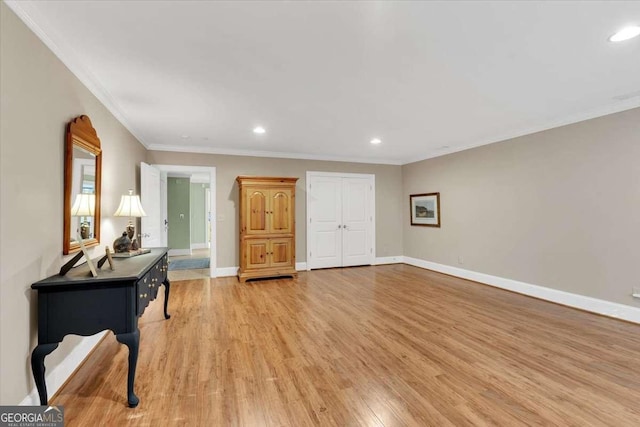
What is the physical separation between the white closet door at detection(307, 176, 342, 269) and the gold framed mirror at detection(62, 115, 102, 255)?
3879mm

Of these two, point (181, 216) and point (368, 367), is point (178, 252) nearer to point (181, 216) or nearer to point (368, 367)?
point (181, 216)

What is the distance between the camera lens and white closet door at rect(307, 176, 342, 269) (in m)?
6.06

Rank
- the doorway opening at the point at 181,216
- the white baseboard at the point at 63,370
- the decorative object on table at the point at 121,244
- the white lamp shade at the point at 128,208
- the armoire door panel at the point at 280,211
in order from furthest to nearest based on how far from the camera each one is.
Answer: the armoire door panel at the point at 280,211
the doorway opening at the point at 181,216
the white lamp shade at the point at 128,208
the decorative object on table at the point at 121,244
the white baseboard at the point at 63,370

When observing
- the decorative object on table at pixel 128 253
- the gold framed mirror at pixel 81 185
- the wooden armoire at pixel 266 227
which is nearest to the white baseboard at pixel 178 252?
the wooden armoire at pixel 266 227

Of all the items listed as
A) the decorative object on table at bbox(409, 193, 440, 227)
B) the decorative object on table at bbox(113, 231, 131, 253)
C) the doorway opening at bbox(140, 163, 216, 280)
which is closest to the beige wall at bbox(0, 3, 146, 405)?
the decorative object on table at bbox(113, 231, 131, 253)

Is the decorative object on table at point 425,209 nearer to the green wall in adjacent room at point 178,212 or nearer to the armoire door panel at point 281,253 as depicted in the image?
the armoire door panel at point 281,253

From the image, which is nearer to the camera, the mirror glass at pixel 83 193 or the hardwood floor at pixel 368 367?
the hardwood floor at pixel 368 367

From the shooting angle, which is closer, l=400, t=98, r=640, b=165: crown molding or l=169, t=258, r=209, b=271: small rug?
l=400, t=98, r=640, b=165: crown molding

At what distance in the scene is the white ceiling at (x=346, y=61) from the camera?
5.74 ft

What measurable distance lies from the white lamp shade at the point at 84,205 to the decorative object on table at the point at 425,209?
221 inches

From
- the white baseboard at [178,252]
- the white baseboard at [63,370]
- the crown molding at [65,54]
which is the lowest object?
the white baseboard at [63,370]

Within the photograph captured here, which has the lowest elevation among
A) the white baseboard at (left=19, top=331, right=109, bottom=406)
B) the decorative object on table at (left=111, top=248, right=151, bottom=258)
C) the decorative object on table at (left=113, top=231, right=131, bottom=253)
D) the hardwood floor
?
the hardwood floor

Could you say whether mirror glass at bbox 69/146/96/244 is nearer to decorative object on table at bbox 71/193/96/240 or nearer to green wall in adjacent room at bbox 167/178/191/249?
decorative object on table at bbox 71/193/96/240

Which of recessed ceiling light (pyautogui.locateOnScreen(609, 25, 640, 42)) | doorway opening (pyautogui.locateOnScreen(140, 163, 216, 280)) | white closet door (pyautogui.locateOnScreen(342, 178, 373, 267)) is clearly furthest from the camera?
white closet door (pyautogui.locateOnScreen(342, 178, 373, 267))
